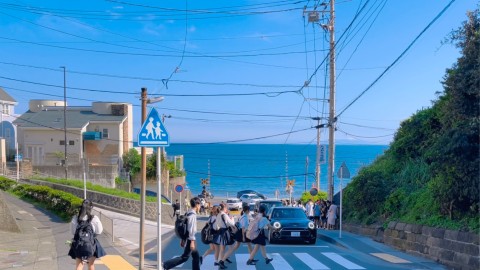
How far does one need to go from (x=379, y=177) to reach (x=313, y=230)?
4.79 meters

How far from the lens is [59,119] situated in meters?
52.1

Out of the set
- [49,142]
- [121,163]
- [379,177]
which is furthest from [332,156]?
[49,142]

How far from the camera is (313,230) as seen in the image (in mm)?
18688

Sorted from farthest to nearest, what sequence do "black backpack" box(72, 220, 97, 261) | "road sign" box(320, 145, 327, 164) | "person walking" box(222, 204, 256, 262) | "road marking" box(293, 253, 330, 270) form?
1. "road sign" box(320, 145, 327, 164)
2. "person walking" box(222, 204, 256, 262)
3. "road marking" box(293, 253, 330, 270)
4. "black backpack" box(72, 220, 97, 261)

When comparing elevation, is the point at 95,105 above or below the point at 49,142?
above

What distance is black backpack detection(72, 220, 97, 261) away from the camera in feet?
30.1

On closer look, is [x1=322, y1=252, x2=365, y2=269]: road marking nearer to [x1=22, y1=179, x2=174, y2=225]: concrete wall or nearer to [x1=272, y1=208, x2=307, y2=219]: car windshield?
[x1=272, y1=208, x2=307, y2=219]: car windshield

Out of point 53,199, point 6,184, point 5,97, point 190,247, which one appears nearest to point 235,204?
point 6,184

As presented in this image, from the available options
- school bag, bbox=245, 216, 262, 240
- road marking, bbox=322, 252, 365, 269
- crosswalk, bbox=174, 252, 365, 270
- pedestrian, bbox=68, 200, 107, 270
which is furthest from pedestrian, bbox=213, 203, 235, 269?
pedestrian, bbox=68, 200, 107, 270

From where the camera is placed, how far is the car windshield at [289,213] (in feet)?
64.8

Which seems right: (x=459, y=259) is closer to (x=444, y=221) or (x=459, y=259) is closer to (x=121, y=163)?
(x=444, y=221)

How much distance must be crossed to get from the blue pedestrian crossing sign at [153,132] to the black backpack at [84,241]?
183 cm

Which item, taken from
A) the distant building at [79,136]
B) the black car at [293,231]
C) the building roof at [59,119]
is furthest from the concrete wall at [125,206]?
the building roof at [59,119]

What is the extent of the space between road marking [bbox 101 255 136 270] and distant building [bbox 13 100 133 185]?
3668cm
